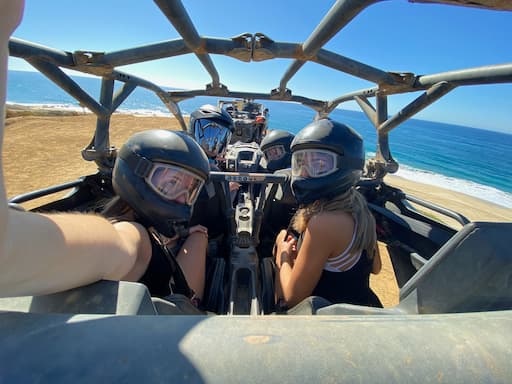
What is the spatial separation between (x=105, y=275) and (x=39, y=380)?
36 centimetres

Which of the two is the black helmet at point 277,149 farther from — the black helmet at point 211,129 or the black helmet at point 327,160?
the black helmet at point 327,160

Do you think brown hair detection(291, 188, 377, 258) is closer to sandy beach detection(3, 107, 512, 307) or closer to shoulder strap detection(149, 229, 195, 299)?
shoulder strap detection(149, 229, 195, 299)

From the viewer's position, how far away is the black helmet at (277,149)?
4156 millimetres

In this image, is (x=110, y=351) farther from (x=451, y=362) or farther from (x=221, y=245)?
(x=221, y=245)

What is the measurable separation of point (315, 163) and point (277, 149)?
88.0 inches

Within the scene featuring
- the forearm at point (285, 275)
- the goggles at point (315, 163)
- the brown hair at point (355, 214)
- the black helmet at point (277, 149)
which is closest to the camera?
the brown hair at point (355, 214)

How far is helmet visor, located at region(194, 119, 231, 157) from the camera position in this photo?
3945mm

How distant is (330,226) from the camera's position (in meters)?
1.67

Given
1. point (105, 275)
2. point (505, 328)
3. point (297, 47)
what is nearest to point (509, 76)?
point (297, 47)

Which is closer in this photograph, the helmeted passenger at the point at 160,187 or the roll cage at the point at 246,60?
the helmeted passenger at the point at 160,187

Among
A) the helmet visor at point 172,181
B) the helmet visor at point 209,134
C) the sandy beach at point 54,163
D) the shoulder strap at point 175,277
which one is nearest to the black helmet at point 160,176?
the helmet visor at point 172,181

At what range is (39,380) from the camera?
0.50m

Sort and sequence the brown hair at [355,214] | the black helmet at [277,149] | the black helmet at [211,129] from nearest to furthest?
the brown hair at [355,214] → the black helmet at [211,129] → the black helmet at [277,149]

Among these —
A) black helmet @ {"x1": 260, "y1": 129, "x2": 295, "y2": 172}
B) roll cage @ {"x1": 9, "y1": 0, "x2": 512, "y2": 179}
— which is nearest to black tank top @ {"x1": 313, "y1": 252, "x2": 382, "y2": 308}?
roll cage @ {"x1": 9, "y1": 0, "x2": 512, "y2": 179}
